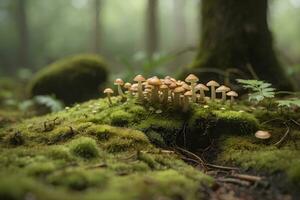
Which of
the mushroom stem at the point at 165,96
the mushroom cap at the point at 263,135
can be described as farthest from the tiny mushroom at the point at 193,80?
the mushroom cap at the point at 263,135

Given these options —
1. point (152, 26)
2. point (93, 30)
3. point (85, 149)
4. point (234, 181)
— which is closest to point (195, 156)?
point (234, 181)

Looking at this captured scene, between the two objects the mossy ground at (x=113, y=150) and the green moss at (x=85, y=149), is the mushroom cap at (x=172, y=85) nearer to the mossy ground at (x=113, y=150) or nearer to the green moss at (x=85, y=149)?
the mossy ground at (x=113, y=150)

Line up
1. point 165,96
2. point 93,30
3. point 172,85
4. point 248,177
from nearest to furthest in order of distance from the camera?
1. point 248,177
2. point 172,85
3. point 165,96
4. point 93,30

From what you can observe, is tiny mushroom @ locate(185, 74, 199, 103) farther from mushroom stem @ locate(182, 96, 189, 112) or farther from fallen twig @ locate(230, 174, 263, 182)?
Result: fallen twig @ locate(230, 174, 263, 182)

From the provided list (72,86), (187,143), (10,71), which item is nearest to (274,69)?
(187,143)

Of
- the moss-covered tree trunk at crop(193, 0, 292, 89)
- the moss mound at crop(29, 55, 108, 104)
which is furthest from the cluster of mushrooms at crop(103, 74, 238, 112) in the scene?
the moss mound at crop(29, 55, 108, 104)

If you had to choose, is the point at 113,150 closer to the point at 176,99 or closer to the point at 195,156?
the point at 195,156

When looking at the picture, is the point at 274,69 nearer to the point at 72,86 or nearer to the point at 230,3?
the point at 230,3
